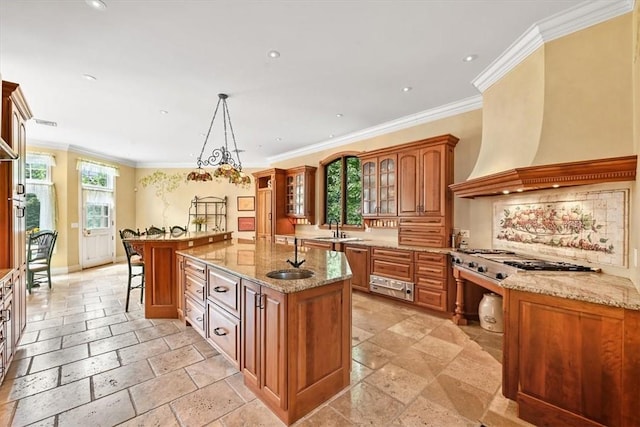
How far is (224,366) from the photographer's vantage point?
2459 mm

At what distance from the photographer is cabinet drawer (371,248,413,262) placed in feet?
12.7

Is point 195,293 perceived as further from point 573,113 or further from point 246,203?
point 246,203

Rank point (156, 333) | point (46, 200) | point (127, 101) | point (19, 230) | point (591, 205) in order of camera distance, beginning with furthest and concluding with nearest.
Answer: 1. point (46, 200)
2. point (127, 101)
3. point (156, 333)
4. point (19, 230)
5. point (591, 205)

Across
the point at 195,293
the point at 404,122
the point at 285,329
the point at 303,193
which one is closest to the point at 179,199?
the point at 303,193

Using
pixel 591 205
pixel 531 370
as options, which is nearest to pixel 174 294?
pixel 531 370

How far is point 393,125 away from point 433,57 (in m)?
1.95

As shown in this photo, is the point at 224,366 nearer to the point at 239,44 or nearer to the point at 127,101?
the point at 239,44

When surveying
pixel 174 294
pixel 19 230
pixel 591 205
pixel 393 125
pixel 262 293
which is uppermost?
pixel 393 125

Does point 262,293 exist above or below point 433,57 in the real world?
below

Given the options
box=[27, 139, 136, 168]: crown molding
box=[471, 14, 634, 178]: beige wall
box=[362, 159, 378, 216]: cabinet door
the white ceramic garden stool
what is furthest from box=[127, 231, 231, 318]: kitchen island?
box=[27, 139, 136, 168]: crown molding

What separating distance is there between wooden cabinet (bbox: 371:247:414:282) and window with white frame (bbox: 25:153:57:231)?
678 centimetres

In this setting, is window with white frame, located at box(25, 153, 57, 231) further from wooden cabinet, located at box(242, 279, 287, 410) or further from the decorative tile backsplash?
the decorative tile backsplash

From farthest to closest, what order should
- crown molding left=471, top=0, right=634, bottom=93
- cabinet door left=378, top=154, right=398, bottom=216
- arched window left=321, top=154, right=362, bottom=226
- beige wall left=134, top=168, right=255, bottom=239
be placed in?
beige wall left=134, top=168, right=255, bottom=239, arched window left=321, top=154, right=362, bottom=226, cabinet door left=378, top=154, right=398, bottom=216, crown molding left=471, top=0, right=634, bottom=93

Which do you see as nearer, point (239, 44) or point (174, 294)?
point (239, 44)
